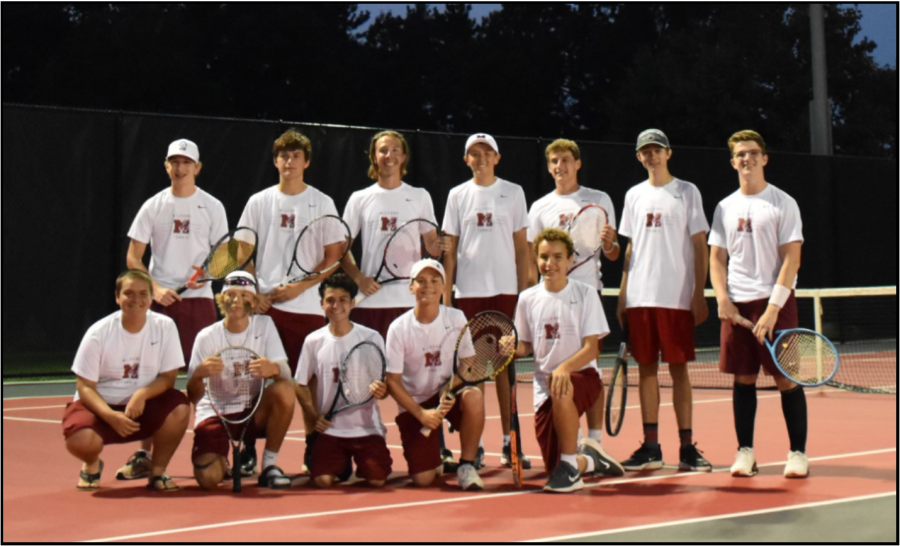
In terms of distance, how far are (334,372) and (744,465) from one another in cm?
182

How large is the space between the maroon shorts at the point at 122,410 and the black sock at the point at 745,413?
242 cm

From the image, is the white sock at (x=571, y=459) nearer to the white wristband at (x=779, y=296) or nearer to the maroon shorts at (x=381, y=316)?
the white wristband at (x=779, y=296)

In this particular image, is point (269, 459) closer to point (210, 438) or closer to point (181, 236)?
point (210, 438)

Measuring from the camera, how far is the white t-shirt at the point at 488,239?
6.28 meters

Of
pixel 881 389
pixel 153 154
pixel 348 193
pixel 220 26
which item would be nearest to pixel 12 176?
pixel 153 154

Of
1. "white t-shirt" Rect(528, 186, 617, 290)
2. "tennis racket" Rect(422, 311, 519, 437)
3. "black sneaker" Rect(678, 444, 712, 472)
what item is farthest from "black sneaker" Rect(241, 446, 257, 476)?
"black sneaker" Rect(678, 444, 712, 472)

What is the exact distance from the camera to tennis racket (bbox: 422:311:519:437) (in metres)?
5.46

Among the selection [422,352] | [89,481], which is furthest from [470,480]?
[89,481]

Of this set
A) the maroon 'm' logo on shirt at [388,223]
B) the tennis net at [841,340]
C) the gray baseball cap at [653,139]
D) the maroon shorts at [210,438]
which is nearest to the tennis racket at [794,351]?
the gray baseball cap at [653,139]

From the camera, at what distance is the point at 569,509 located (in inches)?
194

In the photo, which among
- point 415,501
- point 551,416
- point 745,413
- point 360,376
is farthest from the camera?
point 745,413

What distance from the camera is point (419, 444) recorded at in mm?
5613

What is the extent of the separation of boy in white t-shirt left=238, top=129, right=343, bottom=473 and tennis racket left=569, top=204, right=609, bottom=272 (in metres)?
1.10

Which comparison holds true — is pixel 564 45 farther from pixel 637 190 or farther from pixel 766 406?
pixel 637 190
